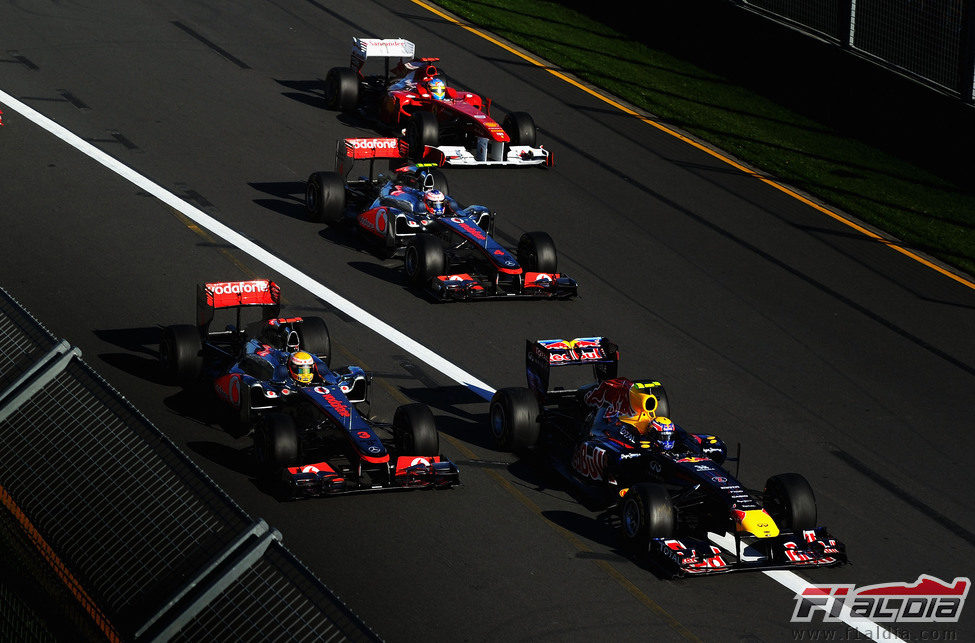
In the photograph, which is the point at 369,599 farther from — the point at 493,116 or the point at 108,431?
the point at 493,116

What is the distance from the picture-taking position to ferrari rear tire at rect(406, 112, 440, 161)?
28391mm

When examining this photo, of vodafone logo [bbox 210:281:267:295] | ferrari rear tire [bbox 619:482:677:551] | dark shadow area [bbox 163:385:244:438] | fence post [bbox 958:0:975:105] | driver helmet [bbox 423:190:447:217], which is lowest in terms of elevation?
dark shadow area [bbox 163:385:244:438]

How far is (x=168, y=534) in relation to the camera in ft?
34.0

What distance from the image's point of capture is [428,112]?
29.0 m

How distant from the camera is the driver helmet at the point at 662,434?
56.1ft

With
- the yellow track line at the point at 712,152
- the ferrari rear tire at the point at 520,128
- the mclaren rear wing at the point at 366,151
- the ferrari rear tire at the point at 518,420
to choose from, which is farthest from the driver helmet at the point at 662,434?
the ferrari rear tire at the point at 520,128

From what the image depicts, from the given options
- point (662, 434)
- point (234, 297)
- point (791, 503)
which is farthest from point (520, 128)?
point (791, 503)

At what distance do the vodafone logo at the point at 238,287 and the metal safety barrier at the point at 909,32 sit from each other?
17.0 m

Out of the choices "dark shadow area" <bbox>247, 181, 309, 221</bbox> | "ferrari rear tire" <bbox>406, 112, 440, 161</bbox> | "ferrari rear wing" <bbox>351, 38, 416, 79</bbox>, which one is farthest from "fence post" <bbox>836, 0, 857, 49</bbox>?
"dark shadow area" <bbox>247, 181, 309, 221</bbox>

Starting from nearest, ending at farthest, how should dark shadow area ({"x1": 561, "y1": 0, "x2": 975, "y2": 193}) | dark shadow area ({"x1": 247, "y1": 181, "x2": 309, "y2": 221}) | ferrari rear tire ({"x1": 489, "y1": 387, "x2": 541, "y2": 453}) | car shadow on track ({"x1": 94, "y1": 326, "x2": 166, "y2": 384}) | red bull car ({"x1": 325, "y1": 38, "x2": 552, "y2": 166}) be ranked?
ferrari rear tire ({"x1": 489, "y1": 387, "x2": 541, "y2": 453}), car shadow on track ({"x1": 94, "y1": 326, "x2": 166, "y2": 384}), dark shadow area ({"x1": 247, "y1": 181, "x2": 309, "y2": 221}), red bull car ({"x1": 325, "y1": 38, "x2": 552, "y2": 166}), dark shadow area ({"x1": 561, "y1": 0, "x2": 975, "y2": 193})

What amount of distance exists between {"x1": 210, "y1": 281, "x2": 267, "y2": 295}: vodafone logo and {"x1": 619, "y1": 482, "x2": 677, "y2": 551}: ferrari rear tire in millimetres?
5966

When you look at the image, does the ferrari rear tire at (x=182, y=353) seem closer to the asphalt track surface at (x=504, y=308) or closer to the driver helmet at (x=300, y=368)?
the asphalt track surface at (x=504, y=308)

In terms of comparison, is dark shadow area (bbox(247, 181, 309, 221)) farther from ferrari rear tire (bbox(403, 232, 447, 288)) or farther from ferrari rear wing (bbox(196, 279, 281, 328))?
ferrari rear wing (bbox(196, 279, 281, 328))

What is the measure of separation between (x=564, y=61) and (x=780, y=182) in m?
7.96
